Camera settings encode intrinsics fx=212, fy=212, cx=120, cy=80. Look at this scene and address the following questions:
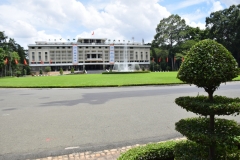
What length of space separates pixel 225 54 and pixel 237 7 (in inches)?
2285

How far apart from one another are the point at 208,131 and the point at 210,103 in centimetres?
42

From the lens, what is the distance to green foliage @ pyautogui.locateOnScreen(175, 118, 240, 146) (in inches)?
109

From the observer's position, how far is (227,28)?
5169 centimetres

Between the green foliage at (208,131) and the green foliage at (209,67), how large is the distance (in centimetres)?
59

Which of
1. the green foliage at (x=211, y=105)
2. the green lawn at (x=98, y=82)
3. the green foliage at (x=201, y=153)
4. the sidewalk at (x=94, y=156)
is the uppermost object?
the green foliage at (x=211, y=105)

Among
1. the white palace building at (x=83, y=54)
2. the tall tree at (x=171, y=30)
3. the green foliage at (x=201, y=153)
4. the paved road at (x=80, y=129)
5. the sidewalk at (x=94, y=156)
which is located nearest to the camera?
the green foliage at (x=201, y=153)

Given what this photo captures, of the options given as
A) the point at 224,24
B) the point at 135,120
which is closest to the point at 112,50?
the point at 224,24

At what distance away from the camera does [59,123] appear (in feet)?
21.6

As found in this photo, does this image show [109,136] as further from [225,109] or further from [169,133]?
[225,109]

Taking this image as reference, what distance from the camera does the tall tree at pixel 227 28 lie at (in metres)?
50.1

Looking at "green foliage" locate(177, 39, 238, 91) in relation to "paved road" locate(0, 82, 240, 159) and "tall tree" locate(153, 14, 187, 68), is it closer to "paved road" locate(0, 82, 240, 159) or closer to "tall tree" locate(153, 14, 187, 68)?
"paved road" locate(0, 82, 240, 159)

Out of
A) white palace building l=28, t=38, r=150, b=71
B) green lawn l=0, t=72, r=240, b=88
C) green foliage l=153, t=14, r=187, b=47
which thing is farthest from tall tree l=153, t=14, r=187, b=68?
green lawn l=0, t=72, r=240, b=88

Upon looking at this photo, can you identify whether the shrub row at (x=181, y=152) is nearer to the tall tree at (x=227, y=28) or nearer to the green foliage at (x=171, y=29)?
the tall tree at (x=227, y=28)

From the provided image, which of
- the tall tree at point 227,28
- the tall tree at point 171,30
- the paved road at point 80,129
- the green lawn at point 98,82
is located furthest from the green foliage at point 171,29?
the paved road at point 80,129
